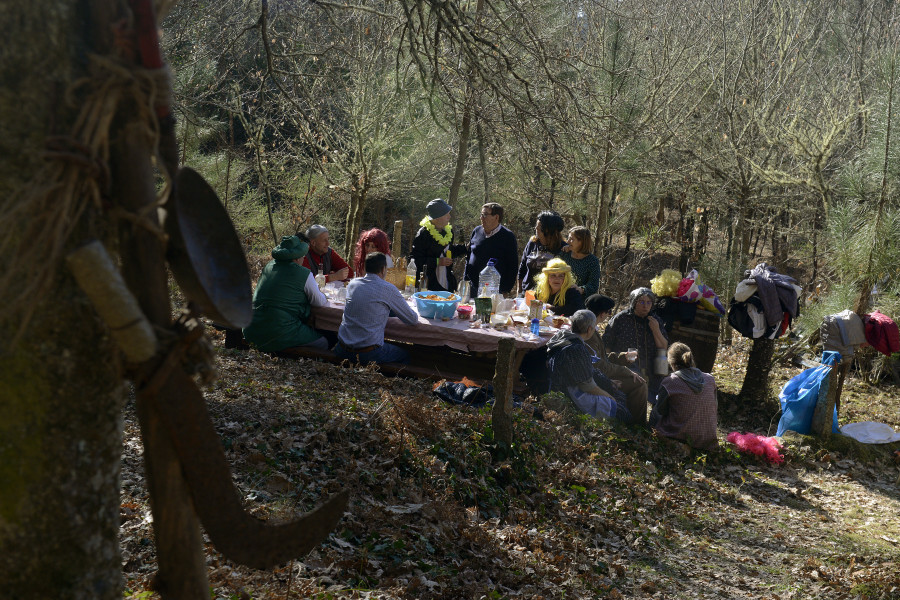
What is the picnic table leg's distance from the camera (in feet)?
16.7

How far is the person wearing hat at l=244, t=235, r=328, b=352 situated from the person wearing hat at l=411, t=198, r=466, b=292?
196cm

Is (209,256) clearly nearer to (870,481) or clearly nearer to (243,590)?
(243,590)

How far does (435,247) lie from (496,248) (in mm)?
762

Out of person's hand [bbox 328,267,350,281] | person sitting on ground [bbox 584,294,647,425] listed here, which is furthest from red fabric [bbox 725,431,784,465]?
person's hand [bbox 328,267,350,281]

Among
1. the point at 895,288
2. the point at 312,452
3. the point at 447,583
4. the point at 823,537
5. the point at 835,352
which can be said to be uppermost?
the point at 895,288

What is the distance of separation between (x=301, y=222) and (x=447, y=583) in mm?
11943

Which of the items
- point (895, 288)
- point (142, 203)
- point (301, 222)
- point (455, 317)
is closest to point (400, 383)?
point (455, 317)

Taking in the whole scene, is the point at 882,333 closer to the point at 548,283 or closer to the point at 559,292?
the point at 559,292

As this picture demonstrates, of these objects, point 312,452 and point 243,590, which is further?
point 312,452

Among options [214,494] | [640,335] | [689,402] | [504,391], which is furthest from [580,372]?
[214,494]

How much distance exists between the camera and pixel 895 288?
9.19 m

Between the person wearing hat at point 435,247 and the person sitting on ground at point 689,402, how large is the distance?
3100 millimetres

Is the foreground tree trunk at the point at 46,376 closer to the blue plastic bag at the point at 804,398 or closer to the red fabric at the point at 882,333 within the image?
the blue plastic bag at the point at 804,398

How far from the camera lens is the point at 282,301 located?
6859 millimetres
